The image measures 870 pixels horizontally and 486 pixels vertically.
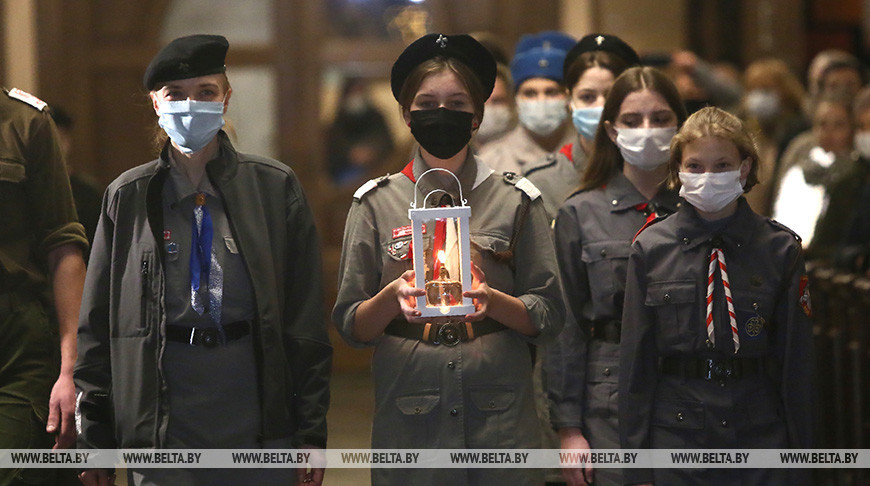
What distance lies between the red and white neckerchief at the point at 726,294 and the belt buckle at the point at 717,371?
56 mm

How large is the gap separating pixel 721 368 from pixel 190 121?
1620mm

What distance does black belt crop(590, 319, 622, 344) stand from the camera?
148 inches

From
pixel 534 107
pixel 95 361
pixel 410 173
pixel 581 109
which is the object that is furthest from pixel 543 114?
pixel 95 361

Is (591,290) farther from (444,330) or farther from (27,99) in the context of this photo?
(27,99)

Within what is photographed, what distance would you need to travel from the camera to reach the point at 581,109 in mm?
4449

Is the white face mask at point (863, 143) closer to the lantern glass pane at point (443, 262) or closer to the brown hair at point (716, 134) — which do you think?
the brown hair at point (716, 134)

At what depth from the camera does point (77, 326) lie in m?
3.49

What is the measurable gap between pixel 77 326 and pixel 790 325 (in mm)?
2021

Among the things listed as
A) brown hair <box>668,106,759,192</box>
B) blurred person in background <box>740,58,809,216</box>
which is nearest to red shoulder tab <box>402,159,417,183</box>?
brown hair <box>668,106,759,192</box>

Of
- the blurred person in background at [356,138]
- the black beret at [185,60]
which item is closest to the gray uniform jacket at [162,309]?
the black beret at [185,60]

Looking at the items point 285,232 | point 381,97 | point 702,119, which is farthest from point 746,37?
point 285,232

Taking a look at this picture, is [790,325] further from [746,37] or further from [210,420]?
[746,37]

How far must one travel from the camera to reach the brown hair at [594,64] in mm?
4516

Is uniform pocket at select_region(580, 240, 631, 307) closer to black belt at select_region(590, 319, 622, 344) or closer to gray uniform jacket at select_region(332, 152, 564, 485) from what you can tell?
black belt at select_region(590, 319, 622, 344)
